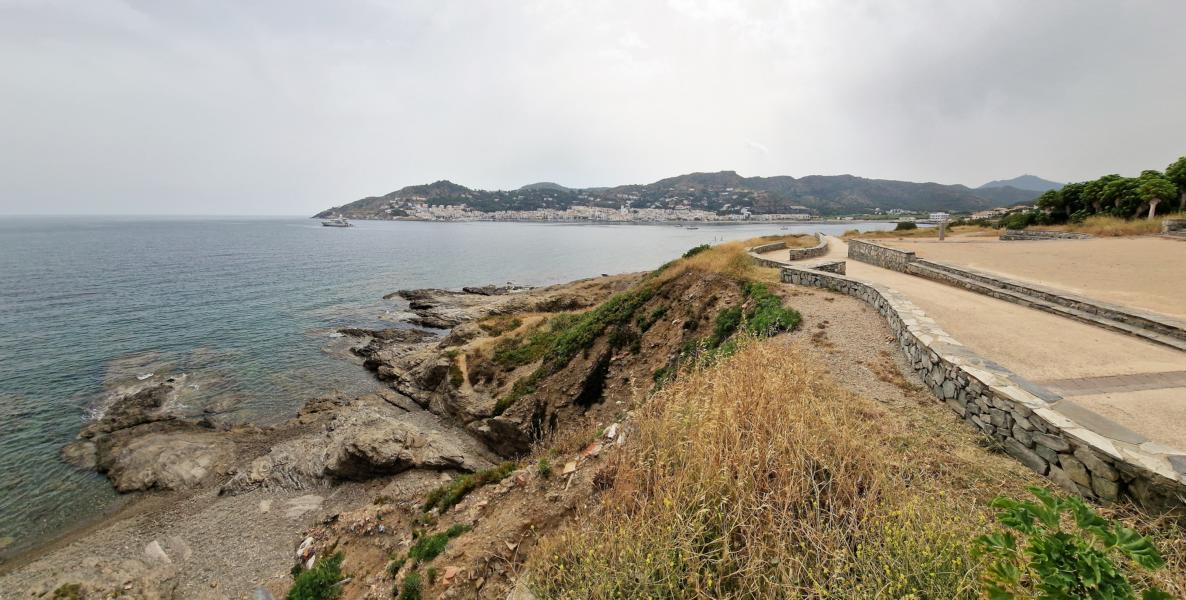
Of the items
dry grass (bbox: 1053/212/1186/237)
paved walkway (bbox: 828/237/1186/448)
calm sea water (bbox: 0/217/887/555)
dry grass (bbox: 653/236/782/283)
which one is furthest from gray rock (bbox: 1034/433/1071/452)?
dry grass (bbox: 1053/212/1186/237)

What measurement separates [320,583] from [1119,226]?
43.2 m

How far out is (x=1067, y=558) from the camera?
8.46 ft

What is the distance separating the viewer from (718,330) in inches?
538

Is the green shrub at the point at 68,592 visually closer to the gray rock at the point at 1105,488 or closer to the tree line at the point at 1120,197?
the gray rock at the point at 1105,488

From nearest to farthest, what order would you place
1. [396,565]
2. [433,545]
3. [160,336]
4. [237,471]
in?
[433,545], [396,565], [237,471], [160,336]

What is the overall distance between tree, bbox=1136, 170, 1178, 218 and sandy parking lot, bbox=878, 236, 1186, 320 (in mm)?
7719

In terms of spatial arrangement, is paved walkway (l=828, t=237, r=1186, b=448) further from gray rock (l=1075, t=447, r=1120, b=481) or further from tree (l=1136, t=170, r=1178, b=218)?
tree (l=1136, t=170, r=1178, b=218)

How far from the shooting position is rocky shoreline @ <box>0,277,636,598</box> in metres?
9.80

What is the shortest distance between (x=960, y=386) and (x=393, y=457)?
1379 centimetres

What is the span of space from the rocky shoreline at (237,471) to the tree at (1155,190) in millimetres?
41798

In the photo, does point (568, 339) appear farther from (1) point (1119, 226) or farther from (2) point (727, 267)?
(1) point (1119, 226)

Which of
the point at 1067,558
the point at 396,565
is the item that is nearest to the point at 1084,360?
the point at 1067,558

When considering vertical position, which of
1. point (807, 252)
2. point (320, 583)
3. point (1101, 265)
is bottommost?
point (320, 583)

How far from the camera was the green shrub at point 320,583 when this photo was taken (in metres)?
8.12
